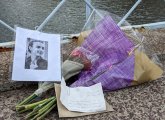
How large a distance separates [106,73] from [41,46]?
1.13 feet

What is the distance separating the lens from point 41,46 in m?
1.65

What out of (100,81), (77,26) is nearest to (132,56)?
(100,81)

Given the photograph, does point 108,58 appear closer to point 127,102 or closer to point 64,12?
point 127,102

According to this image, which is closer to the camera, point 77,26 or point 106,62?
point 106,62

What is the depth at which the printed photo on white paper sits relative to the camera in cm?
154

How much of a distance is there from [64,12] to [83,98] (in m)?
1.53

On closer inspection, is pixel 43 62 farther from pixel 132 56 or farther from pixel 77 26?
pixel 77 26

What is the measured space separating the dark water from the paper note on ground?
116cm

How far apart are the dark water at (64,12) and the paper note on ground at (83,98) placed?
1156 millimetres

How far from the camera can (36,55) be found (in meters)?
1.61

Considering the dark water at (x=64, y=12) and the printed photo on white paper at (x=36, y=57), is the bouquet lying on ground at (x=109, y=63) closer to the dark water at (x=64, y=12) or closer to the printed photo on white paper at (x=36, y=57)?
the printed photo on white paper at (x=36, y=57)

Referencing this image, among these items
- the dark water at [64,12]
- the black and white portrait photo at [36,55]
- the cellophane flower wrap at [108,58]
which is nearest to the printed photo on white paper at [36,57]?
the black and white portrait photo at [36,55]

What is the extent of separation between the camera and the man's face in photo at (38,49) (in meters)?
1.62

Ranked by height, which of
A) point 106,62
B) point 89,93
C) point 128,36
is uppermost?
point 128,36
